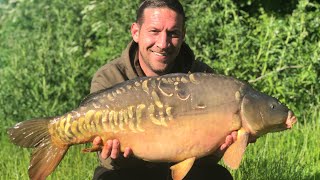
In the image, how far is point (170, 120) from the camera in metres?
2.04

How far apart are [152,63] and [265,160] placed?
0.97 metres

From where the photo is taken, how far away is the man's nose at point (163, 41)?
2.37 meters

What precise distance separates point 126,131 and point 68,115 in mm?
195

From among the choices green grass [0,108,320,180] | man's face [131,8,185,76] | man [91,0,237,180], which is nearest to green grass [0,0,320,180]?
green grass [0,108,320,180]

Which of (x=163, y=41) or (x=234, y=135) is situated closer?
(x=234, y=135)

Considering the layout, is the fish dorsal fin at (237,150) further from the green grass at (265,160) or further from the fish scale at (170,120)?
the green grass at (265,160)

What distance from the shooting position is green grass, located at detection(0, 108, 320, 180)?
296 centimetres

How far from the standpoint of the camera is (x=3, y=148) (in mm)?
3523

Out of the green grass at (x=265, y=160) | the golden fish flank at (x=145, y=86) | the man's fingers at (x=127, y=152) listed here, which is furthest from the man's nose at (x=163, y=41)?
the green grass at (x=265, y=160)

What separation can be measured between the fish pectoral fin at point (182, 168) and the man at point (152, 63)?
8.4 inches

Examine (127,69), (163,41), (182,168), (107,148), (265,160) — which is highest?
(163,41)

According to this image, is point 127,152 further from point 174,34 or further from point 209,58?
point 209,58

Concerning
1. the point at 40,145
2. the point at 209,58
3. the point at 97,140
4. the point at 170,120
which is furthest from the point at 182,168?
the point at 209,58

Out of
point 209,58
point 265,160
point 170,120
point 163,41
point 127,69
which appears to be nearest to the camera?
point 170,120
